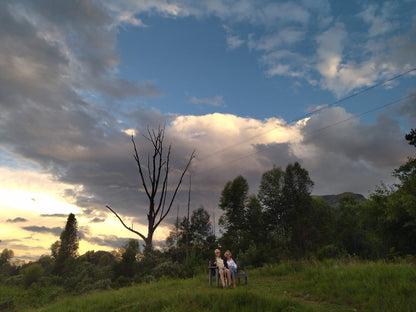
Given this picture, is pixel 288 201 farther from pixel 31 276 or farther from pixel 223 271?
pixel 223 271

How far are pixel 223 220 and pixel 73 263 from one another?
77.2 feet

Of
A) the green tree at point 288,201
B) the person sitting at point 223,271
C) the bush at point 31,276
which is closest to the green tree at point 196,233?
the green tree at point 288,201

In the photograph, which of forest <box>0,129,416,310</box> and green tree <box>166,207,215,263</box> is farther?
green tree <box>166,207,215,263</box>

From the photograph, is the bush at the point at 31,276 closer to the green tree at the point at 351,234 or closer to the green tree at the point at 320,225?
the green tree at the point at 320,225

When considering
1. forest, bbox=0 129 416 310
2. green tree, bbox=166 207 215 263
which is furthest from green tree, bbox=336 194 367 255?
green tree, bbox=166 207 215 263

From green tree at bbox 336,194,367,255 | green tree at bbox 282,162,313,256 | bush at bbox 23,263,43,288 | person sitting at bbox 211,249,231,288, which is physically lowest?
person sitting at bbox 211,249,231,288

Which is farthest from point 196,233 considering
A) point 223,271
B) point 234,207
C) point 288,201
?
point 223,271

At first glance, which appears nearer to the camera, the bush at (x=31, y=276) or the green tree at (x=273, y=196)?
the bush at (x=31, y=276)

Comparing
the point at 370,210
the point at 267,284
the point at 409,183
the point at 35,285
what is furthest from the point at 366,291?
the point at 35,285

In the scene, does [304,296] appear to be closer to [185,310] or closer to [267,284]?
[267,284]

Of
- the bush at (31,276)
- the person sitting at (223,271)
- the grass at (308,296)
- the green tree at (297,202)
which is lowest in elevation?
the grass at (308,296)

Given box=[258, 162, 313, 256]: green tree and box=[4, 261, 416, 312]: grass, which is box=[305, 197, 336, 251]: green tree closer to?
box=[258, 162, 313, 256]: green tree

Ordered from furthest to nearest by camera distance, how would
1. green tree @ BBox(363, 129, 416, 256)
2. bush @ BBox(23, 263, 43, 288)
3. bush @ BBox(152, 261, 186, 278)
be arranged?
bush @ BBox(23, 263, 43, 288) → green tree @ BBox(363, 129, 416, 256) → bush @ BBox(152, 261, 186, 278)

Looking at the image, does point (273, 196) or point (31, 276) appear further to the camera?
point (273, 196)
